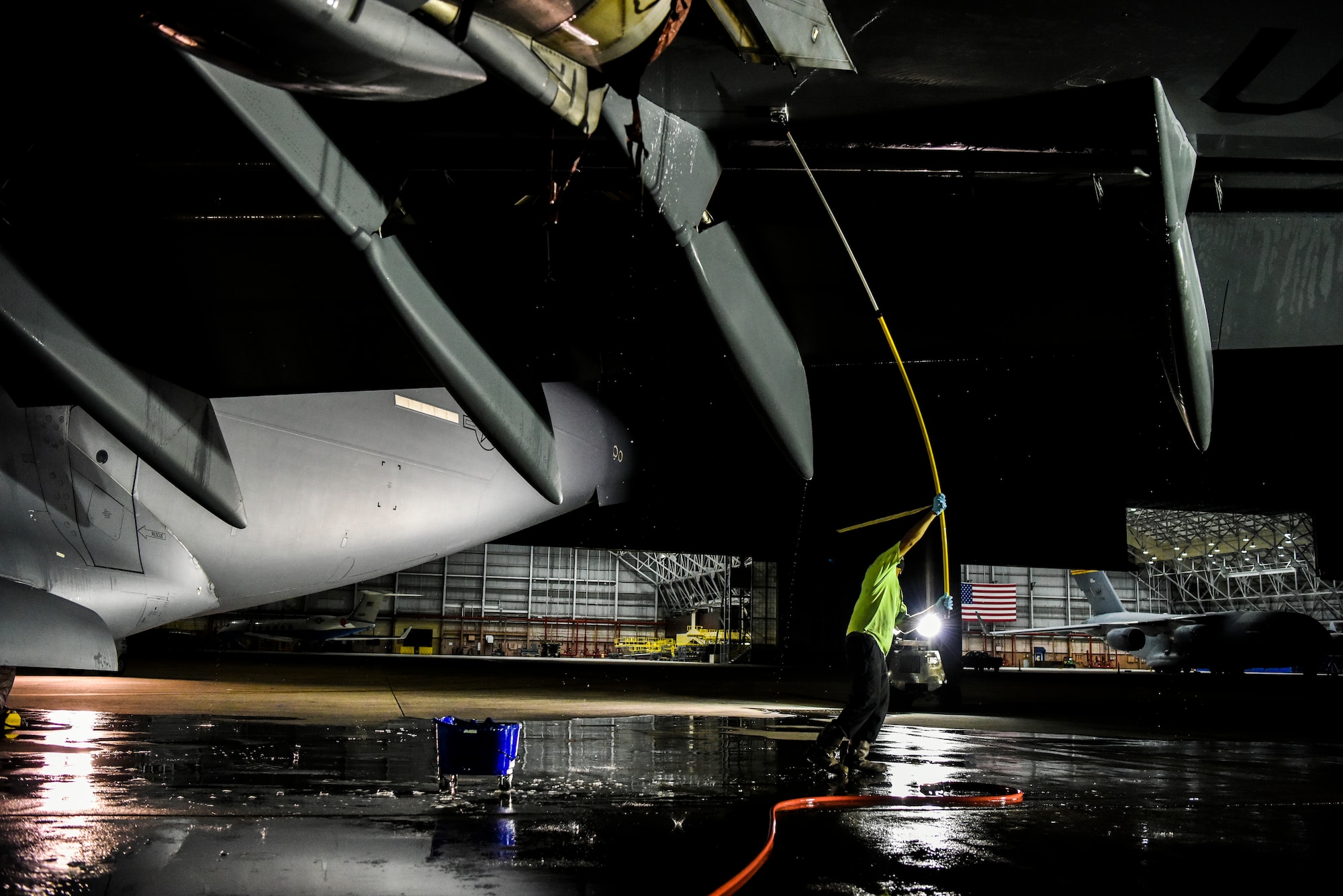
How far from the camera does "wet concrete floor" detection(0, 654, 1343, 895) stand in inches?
125

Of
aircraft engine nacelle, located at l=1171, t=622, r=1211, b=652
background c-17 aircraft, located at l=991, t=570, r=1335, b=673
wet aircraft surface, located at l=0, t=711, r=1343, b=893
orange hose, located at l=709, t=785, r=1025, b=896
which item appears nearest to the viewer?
wet aircraft surface, located at l=0, t=711, r=1343, b=893

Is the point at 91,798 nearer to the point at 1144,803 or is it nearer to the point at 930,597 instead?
the point at 1144,803

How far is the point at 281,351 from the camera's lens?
296 inches

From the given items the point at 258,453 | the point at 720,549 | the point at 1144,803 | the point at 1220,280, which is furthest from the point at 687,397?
the point at 720,549

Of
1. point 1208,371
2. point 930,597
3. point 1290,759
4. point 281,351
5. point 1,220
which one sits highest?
point 1,220

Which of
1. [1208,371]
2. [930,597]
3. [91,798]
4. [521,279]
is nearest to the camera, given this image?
[91,798]

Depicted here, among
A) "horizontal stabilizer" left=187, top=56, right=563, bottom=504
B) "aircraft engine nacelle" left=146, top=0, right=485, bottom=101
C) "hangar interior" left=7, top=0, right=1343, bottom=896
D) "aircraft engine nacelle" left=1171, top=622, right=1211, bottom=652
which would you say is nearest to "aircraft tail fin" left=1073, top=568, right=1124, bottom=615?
"aircraft engine nacelle" left=1171, top=622, right=1211, bottom=652

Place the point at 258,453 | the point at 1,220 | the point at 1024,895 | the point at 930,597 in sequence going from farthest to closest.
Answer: the point at 930,597, the point at 258,453, the point at 1,220, the point at 1024,895

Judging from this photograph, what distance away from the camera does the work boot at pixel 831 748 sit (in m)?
6.38

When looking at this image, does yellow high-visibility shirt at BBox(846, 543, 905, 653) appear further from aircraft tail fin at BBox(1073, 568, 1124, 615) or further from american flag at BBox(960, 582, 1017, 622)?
aircraft tail fin at BBox(1073, 568, 1124, 615)

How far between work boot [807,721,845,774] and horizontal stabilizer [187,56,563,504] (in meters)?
2.40

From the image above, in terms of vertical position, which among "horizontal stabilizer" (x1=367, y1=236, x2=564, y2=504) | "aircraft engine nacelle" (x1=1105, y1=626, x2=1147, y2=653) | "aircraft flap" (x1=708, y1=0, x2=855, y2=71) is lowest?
"aircraft engine nacelle" (x1=1105, y1=626, x2=1147, y2=653)

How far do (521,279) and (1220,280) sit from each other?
185 inches

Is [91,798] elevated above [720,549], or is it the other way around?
[720,549]
